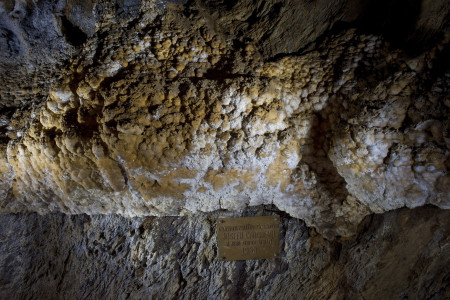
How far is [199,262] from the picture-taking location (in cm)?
185

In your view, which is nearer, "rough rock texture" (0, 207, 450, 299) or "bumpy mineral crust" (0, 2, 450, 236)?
"bumpy mineral crust" (0, 2, 450, 236)

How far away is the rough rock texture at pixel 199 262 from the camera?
1.61 m

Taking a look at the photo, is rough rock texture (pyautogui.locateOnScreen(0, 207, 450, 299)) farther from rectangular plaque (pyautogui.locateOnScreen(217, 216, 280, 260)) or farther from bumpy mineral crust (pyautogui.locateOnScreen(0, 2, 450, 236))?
bumpy mineral crust (pyautogui.locateOnScreen(0, 2, 450, 236))

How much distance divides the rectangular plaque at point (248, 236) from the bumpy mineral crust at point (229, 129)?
0.44ft

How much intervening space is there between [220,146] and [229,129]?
96 mm

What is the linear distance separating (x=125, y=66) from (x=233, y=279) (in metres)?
1.41

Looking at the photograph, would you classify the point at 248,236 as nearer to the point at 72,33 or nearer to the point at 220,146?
the point at 220,146

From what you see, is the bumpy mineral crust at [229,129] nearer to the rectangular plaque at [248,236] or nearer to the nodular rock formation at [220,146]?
the nodular rock formation at [220,146]

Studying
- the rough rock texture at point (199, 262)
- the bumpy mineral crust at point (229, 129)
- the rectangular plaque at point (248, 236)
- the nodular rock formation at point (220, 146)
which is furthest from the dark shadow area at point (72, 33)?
the rectangular plaque at point (248, 236)

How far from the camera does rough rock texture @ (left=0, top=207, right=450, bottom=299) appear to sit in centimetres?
161

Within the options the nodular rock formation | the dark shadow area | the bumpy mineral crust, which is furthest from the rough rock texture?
the dark shadow area

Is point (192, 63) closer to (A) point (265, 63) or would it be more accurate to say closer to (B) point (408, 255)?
(A) point (265, 63)

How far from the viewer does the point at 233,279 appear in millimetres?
1847

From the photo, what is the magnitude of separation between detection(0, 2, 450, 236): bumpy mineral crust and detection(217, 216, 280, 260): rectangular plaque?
14 centimetres
